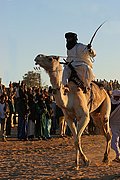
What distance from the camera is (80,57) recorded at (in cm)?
1114

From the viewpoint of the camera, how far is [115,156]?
460 inches

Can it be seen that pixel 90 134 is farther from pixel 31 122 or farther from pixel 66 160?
pixel 66 160

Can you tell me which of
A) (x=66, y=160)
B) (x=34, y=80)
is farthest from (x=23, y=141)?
(x=34, y=80)

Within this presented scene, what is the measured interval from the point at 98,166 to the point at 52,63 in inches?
103

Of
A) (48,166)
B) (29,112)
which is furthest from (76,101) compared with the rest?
(29,112)

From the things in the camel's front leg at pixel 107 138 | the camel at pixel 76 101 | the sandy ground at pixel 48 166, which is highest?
the camel at pixel 76 101

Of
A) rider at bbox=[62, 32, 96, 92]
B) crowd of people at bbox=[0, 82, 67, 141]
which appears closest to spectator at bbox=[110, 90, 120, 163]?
rider at bbox=[62, 32, 96, 92]

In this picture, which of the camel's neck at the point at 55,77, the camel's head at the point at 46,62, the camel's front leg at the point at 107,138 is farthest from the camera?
the camel's front leg at the point at 107,138

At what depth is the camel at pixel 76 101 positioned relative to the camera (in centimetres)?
1005

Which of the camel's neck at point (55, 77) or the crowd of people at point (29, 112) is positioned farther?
the crowd of people at point (29, 112)

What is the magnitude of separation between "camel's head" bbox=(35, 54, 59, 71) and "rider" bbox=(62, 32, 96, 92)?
93 cm

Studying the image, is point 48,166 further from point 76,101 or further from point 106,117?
point 106,117

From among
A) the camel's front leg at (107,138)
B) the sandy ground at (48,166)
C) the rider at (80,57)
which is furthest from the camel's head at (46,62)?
the camel's front leg at (107,138)

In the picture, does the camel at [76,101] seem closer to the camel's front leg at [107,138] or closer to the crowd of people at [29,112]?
the camel's front leg at [107,138]
